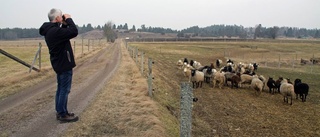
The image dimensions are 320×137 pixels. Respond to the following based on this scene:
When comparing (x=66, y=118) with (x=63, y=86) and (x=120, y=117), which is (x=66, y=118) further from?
(x=120, y=117)

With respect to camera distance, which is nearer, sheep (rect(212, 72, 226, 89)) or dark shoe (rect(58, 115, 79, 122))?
dark shoe (rect(58, 115, 79, 122))

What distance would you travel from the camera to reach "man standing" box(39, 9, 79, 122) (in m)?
6.84

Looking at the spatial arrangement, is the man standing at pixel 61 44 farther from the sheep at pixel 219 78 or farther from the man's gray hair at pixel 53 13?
the sheep at pixel 219 78

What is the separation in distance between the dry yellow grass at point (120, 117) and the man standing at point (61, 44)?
38.2 inches

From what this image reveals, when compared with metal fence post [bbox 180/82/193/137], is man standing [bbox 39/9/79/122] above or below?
above

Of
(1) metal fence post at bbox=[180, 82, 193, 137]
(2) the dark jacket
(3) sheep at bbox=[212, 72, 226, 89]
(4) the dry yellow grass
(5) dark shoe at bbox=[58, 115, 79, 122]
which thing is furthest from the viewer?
(3) sheep at bbox=[212, 72, 226, 89]

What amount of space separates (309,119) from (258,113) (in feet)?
7.17

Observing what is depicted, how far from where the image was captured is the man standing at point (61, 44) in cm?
684

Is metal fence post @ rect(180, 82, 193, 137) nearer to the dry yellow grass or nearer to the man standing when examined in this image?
the dry yellow grass

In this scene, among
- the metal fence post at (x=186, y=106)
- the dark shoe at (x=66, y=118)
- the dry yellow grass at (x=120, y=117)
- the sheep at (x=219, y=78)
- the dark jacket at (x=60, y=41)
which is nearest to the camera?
the metal fence post at (x=186, y=106)

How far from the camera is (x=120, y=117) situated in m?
8.51

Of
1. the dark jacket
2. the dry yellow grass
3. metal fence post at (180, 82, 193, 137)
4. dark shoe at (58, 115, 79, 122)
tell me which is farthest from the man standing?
metal fence post at (180, 82, 193, 137)

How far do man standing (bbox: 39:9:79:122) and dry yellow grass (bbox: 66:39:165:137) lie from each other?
969 mm

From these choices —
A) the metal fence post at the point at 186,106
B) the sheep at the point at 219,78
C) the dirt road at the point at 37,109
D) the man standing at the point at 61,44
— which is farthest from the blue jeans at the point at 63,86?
the sheep at the point at 219,78
